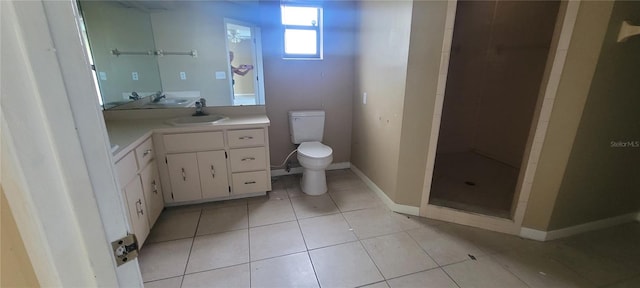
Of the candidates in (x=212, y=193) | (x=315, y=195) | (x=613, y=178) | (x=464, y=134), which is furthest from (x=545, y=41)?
(x=212, y=193)

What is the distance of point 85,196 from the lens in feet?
1.48

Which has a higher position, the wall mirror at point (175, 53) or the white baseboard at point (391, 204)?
the wall mirror at point (175, 53)

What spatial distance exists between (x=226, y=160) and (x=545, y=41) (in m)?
3.66

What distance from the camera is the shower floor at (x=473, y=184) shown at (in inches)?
92.2

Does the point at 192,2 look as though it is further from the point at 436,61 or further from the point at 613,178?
the point at 613,178

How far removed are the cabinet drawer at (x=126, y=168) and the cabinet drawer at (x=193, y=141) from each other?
0.41 m

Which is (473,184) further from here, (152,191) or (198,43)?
(198,43)

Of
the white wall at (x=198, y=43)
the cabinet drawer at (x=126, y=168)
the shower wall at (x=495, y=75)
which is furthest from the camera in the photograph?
the shower wall at (x=495, y=75)

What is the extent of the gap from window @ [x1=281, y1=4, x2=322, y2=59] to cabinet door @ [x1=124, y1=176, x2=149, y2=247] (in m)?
1.85

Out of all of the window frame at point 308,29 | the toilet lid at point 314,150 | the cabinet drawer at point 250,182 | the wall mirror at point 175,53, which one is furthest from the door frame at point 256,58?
the cabinet drawer at point 250,182

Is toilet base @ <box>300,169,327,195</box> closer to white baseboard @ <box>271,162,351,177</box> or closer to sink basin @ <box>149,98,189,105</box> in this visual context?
white baseboard @ <box>271,162,351,177</box>

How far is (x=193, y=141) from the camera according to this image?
2.26m

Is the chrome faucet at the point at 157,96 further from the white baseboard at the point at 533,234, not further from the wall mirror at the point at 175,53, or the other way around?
the white baseboard at the point at 533,234

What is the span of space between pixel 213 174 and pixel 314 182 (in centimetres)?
98
